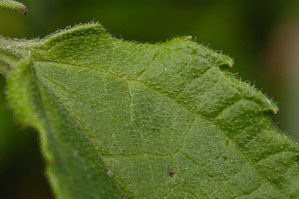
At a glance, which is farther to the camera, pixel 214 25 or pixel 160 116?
pixel 214 25

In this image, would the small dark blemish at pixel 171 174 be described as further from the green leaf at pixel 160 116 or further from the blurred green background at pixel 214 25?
the blurred green background at pixel 214 25

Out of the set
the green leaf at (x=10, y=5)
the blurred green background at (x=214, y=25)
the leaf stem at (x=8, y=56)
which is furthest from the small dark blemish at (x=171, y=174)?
the blurred green background at (x=214, y=25)

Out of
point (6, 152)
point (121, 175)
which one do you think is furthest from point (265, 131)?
point (6, 152)

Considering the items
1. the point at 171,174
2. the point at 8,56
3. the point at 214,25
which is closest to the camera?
the point at 171,174

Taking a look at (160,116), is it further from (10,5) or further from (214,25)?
(214,25)

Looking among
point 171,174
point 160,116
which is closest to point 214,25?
point 160,116

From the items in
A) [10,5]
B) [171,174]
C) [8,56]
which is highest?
[10,5]

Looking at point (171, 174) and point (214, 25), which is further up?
point (214, 25)

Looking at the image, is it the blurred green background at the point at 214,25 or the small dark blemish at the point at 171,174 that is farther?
the blurred green background at the point at 214,25
